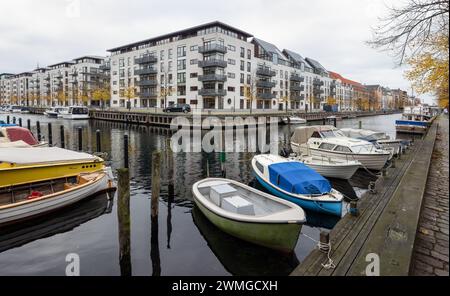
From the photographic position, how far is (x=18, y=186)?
547 inches

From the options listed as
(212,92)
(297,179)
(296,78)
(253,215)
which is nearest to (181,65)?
(212,92)

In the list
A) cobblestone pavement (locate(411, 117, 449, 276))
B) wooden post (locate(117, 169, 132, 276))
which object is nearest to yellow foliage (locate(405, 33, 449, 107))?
cobblestone pavement (locate(411, 117, 449, 276))

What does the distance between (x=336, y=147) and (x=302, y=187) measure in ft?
34.4

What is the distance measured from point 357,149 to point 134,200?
16.9 metres

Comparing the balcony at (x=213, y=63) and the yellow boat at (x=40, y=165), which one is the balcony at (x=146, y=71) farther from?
the yellow boat at (x=40, y=165)

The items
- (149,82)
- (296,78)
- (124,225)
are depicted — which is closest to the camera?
(124,225)

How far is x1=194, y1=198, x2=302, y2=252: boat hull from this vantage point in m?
9.48

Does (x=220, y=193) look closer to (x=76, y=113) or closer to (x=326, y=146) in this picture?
(x=326, y=146)

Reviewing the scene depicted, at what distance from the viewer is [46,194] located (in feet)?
47.6

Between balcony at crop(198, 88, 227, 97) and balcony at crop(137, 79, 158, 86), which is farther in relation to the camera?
balcony at crop(137, 79, 158, 86)

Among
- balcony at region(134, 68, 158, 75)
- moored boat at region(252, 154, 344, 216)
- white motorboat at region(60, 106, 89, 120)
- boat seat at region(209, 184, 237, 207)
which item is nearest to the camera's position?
boat seat at region(209, 184, 237, 207)

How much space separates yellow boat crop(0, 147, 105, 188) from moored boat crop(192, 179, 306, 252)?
7.55 metres

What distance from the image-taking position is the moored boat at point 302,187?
13.0 m

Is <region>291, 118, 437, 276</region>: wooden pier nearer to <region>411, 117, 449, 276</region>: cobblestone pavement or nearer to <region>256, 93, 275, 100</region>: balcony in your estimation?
<region>411, 117, 449, 276</region>: cobblestone pavement
